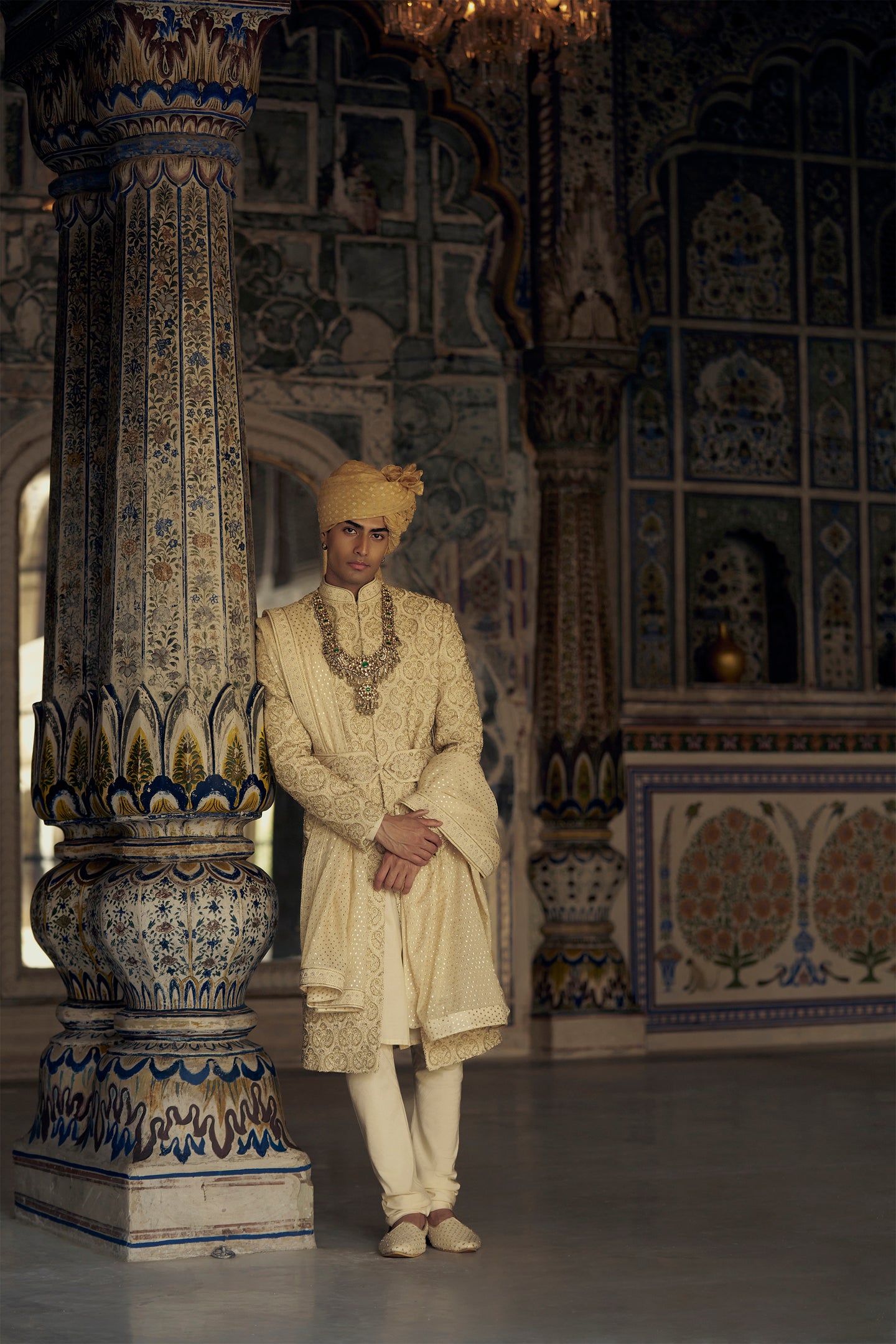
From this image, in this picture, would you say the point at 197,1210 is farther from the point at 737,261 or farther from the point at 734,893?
the point at 737,261

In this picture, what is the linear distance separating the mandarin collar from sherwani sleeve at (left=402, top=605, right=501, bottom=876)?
0.65ft

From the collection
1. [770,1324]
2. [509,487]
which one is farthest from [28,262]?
[770,1324]

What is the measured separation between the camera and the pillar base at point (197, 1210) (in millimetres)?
4305

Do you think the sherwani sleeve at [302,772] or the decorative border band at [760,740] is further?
the decorative border band at [760,740]

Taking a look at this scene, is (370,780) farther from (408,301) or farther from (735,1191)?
(408,301)

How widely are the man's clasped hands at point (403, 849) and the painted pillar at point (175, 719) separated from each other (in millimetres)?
360

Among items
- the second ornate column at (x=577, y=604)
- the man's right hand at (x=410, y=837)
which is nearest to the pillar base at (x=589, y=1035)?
the second ornate column at (x=577, y=604)

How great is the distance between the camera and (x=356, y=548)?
15.2 ft

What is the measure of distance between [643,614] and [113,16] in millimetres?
4895

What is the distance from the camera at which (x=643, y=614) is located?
9.07 meters

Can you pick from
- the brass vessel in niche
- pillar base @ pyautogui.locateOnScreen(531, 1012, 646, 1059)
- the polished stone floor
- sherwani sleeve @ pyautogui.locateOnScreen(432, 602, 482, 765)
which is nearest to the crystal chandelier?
sherwani sleeve @ pyautogui.locateOnScreen(432, 602, 482, 765)

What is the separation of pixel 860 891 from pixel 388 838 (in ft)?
17.6

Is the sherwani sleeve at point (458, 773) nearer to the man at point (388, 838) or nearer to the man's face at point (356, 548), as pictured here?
the man at point (388, 838)

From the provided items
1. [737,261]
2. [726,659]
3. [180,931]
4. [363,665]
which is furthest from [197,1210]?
[737,261]
